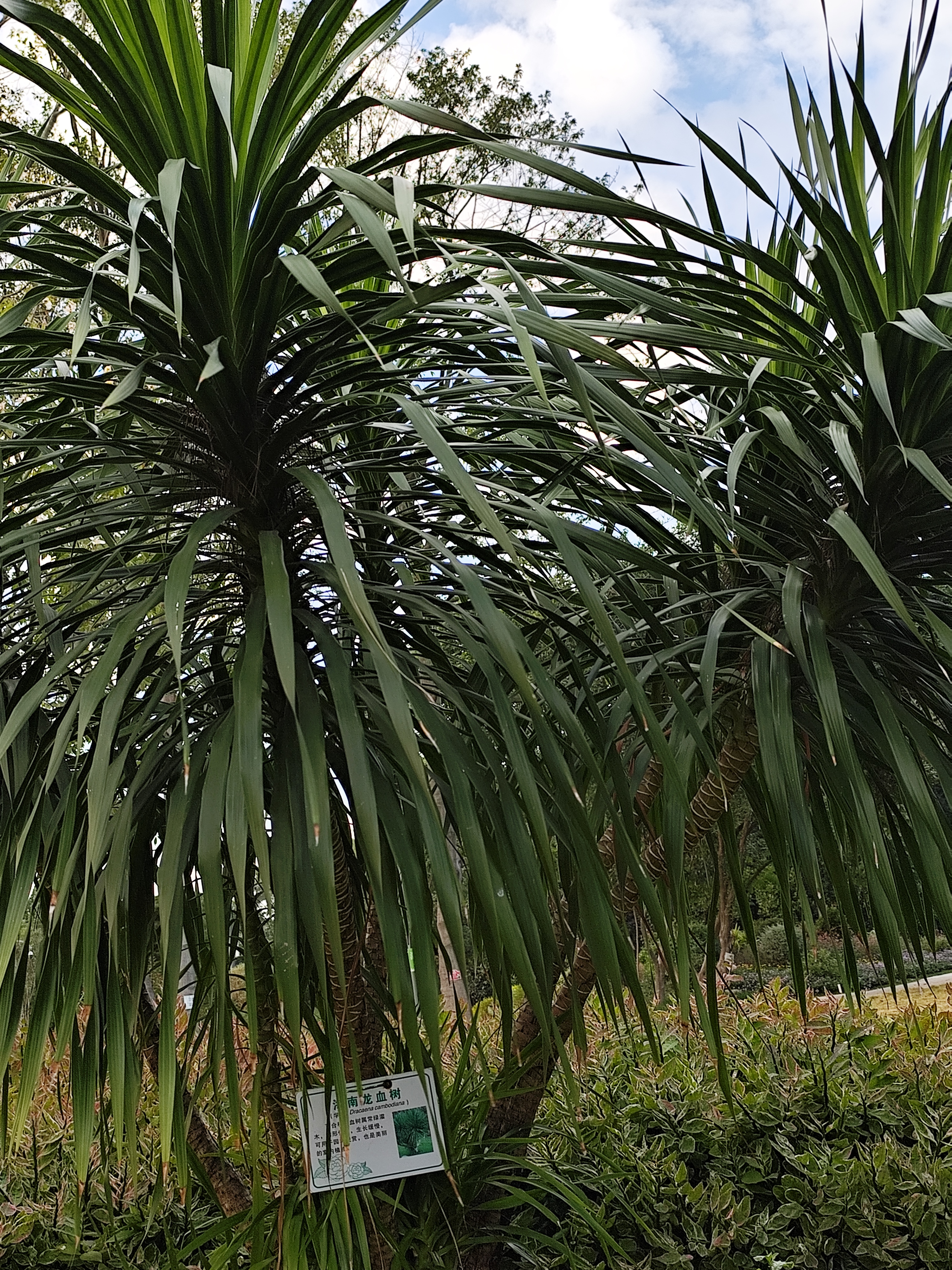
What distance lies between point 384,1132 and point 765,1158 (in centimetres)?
110

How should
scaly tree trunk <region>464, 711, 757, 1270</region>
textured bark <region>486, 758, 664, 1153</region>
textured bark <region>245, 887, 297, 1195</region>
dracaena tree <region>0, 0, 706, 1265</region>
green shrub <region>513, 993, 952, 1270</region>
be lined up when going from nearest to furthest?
dracaena tree <region>0, 0, 706, 1265</region> → textured bark <region>245, 887, 297, 1195</region> → scaly tree trunk <region>464, 711, 757, 1270</region> → textured bark <region>486, 758, 664, 1153</region> → green shrub <region>513, 993, 952, 1270</region>

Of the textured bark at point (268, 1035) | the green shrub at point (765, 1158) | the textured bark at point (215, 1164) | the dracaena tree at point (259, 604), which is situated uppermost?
the dracaena tree at point (259, 604)

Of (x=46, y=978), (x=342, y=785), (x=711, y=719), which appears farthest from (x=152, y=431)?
(x=711, y=719)

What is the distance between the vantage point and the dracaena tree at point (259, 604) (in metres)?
0.96

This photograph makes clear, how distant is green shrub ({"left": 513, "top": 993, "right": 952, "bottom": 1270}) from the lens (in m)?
1.92

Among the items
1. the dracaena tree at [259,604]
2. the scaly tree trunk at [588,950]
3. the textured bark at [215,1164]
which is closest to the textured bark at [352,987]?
the dracaena tree at [259,604]

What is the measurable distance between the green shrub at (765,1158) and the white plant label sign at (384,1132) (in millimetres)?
391

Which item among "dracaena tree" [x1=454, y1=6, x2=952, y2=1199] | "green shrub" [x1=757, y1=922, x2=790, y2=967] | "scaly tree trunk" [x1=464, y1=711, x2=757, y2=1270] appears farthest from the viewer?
"green shrub" [x1=757, y1=922, x2=790, y2=967]

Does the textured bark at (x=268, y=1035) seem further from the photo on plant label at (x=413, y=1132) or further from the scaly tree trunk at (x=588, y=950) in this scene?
the scaly tree trunk at (x=588, y=950)

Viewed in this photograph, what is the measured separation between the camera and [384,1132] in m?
1.39

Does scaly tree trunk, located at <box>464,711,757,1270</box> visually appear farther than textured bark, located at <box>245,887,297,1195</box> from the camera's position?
Yes

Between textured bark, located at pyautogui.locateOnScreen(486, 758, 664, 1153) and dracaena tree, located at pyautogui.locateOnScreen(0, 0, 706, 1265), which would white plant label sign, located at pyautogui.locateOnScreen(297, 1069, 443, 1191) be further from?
textured bark, located at pyautogui.locateOnScreen(486, 758, 664, 1153)

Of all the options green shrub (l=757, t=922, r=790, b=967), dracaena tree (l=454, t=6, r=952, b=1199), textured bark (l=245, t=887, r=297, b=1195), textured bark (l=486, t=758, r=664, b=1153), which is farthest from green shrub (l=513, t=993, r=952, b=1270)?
green shrub (l=757, t=922, r=790, b=967)

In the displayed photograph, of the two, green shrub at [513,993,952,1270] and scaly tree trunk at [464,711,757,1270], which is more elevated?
scaly tree trunk at [464,711,757,1270]
